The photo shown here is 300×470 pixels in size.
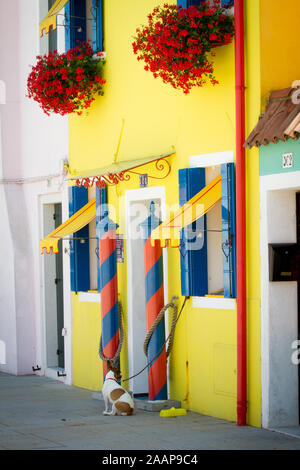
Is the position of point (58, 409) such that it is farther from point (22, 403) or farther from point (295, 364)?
point (295, 364)

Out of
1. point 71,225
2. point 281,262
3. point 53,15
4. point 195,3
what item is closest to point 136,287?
point 71,225

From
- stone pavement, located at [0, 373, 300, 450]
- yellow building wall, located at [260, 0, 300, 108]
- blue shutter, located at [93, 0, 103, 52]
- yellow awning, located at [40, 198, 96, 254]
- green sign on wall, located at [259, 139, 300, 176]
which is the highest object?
blue shutter, located at [93, 0, 103, 52]

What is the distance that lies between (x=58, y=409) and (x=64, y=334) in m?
2.59

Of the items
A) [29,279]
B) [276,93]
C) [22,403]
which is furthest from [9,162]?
[276,93]

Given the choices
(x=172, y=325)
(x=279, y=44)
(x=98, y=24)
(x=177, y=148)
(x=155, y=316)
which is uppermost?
(x=98, y=24)

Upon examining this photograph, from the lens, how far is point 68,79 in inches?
531

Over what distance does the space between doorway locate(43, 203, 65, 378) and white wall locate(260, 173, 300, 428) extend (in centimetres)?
630

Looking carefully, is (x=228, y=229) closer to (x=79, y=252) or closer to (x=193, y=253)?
(x=193, y=253)

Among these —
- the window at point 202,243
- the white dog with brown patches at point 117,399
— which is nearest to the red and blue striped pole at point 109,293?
the white dog with brown patches at point 117,399

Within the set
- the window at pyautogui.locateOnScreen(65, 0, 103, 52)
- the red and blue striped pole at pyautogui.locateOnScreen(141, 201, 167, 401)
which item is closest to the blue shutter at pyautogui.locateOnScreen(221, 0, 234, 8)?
the red and blue striped pole at pyautogui.locateOnScreen(141, 201, 167, 401)

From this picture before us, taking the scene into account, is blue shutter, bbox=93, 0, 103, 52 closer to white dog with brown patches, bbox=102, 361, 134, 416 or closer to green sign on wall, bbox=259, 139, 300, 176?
green sign on wall, bbox=259, 139, 300, 176

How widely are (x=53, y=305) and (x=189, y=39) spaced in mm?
6808

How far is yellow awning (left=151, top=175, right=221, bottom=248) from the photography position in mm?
10891

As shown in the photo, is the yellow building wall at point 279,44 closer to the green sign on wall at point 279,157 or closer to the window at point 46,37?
the green sign on wall at point 279,157
